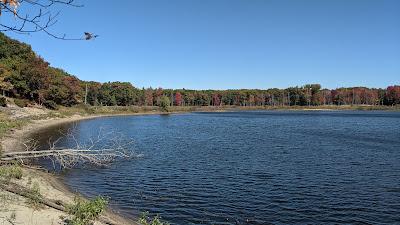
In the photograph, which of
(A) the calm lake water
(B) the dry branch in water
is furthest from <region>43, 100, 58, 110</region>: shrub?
(A) the calm lake water

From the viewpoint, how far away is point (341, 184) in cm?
2450

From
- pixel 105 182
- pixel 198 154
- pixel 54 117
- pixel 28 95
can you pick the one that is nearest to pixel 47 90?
pixel 28 95

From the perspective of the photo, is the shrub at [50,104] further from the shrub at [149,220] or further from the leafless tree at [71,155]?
the shrub at [149,220]

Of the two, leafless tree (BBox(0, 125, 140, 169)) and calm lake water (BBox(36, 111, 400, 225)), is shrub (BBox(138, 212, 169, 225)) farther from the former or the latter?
leafless tree (BBox(0, 125, 140, 169))

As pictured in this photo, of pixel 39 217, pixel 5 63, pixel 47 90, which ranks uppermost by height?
pixel 5 63

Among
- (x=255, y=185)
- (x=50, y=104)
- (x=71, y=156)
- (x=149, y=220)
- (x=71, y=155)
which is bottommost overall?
(x=149, y=220)

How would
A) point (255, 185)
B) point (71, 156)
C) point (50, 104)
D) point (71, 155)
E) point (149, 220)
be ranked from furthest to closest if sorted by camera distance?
point (50, 104), point (71, 156), point (71, 155), point (255, 185), point (149, 220)

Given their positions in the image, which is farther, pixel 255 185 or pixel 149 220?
pixel 255 185

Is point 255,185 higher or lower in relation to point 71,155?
lower

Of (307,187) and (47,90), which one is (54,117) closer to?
(47,90)

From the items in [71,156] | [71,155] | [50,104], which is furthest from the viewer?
[50,104]

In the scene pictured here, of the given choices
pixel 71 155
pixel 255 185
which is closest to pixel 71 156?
pixel 71 155

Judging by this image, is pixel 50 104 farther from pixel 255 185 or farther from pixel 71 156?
pixel 255 185

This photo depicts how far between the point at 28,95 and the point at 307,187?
89.7m
